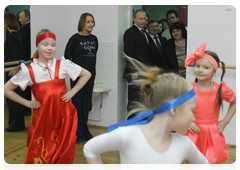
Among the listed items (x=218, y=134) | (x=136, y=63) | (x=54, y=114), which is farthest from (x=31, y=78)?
(x=218, y=134)

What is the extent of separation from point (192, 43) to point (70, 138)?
1.91 meters

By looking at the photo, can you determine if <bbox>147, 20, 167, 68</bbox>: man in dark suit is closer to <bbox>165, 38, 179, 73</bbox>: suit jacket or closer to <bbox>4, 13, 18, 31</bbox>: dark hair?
<bbox>165, 38, 179, 73</bbox>: suit jacket

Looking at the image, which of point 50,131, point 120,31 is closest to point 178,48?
point 120,31

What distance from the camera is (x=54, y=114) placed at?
249cm

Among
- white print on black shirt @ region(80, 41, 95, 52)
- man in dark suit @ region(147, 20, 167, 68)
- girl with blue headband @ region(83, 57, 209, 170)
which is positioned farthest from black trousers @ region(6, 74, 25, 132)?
girl with blue headband @ region(83, 57, 209, 170)

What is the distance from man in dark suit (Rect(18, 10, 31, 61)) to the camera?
140 inches

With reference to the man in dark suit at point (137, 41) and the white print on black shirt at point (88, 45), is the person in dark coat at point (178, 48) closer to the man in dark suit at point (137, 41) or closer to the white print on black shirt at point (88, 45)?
the man in dark suit at point (137, 41)

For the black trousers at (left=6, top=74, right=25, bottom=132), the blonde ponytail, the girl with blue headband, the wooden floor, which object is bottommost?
the wooden floor

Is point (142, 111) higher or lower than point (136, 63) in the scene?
lower

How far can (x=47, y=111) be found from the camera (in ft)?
8.05

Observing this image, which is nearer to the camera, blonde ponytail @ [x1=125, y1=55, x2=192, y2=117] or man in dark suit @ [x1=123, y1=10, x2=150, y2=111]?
blonde ponytail @ [x1=125, y1=55, x2=192, y2=117]

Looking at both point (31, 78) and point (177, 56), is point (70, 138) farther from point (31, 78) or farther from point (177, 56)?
point (177, 56)

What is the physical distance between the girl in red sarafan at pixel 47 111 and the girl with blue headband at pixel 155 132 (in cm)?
126
